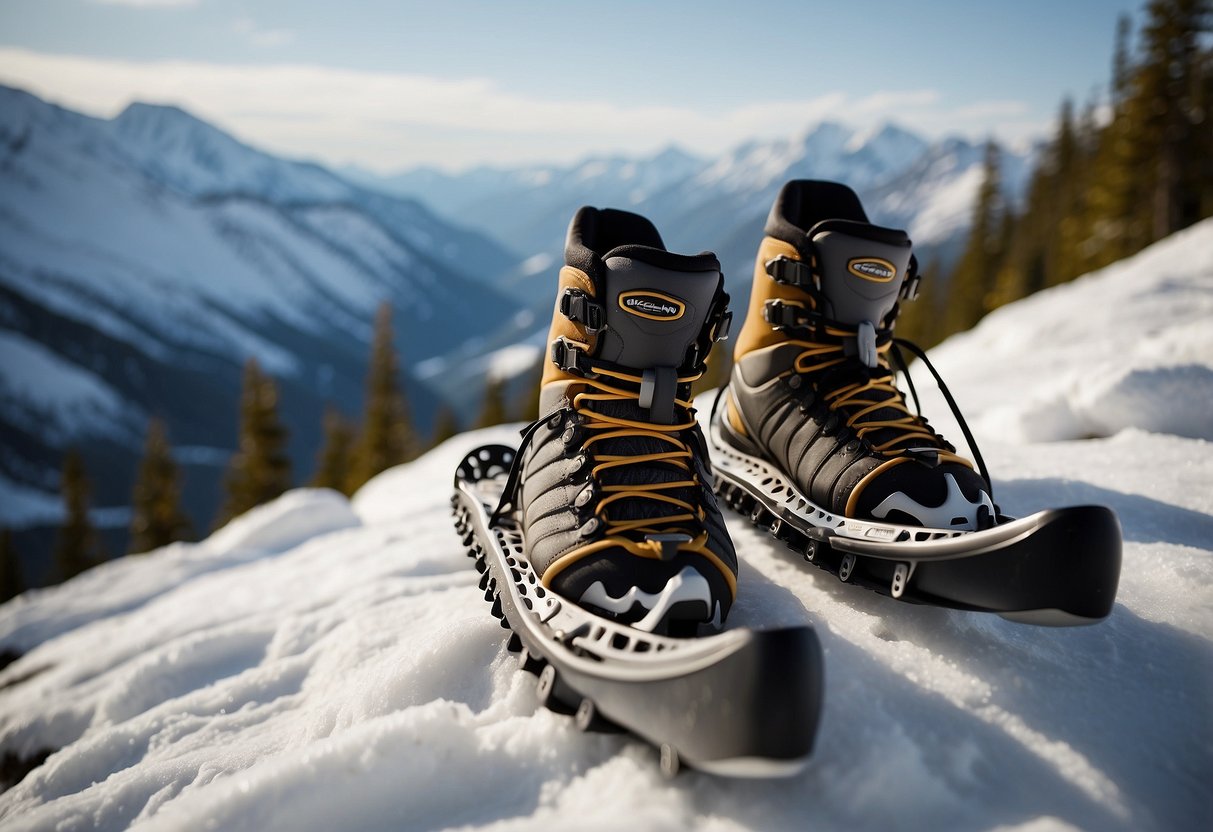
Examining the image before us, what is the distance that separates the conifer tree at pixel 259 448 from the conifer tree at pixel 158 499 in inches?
197

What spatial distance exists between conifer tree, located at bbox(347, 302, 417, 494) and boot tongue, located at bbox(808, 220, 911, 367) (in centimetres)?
3261

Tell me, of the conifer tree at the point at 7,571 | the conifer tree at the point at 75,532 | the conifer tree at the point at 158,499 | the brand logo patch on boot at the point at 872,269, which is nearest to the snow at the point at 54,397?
the conifer tree at the point at 7,571

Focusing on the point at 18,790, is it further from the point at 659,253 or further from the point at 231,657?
the point at 659,253

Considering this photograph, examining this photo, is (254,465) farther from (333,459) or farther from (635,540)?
(635,540)

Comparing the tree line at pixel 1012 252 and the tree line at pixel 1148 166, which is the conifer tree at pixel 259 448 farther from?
the tree line at pixel 1148 166

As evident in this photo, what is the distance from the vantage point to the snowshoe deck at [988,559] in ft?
5.22

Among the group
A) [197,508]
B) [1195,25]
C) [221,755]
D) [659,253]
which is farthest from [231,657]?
[197,508]

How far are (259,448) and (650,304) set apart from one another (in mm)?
32235

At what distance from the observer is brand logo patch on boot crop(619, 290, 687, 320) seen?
2.23 meters

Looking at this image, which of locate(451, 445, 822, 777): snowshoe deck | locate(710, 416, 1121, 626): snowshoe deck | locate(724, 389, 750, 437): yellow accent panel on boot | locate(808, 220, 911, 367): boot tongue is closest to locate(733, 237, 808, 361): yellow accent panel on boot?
locate(808, 220, 911, 367): boot tongue

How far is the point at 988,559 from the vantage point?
1.74 m

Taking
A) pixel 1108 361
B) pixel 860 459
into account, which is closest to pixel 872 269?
pixel 860 459

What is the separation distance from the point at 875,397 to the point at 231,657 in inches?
116

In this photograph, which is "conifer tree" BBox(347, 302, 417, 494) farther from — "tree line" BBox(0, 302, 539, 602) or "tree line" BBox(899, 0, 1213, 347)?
"tree line" BBox(899, 0, 1213, 347)
